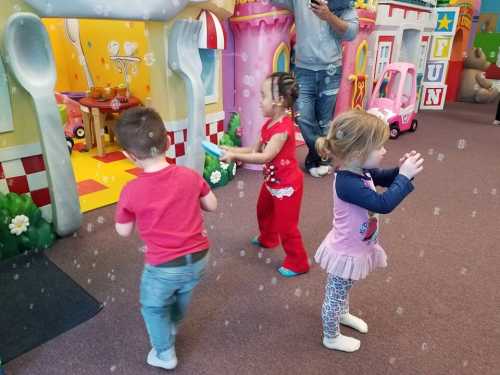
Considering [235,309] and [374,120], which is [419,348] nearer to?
[235,309]

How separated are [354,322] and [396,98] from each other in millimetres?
3565

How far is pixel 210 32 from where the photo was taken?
2.57m

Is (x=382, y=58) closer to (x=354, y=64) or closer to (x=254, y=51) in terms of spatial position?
(x=354, y=64)

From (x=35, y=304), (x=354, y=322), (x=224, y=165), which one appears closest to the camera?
(x=354, y=322)

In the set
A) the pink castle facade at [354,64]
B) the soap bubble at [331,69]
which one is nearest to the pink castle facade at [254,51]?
the soap bubble at [331,69]

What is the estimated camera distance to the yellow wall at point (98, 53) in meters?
3.15

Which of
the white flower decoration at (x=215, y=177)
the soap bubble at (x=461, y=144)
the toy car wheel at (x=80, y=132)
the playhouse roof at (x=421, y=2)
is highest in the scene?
the playhouse roof at (x=421, y=2)

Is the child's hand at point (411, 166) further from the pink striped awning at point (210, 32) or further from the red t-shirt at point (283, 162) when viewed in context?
the pink striped awning at point (210, 32)

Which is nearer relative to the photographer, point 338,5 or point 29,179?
point 29,179

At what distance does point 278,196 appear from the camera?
175cm

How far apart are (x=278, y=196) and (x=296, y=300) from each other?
1.43ft

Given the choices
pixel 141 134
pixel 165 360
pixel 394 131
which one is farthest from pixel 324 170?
pixel 141 134

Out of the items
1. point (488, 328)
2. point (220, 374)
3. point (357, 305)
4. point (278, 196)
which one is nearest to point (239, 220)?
point (278, 196)

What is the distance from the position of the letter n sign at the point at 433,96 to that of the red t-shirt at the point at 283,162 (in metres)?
5.30
